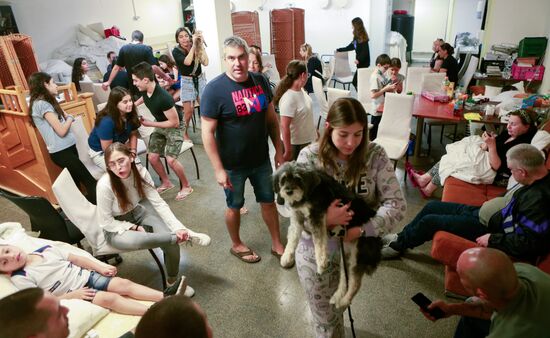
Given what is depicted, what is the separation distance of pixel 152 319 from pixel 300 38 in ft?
26.9

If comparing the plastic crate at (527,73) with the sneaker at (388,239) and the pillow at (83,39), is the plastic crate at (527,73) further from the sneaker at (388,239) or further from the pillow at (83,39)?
the pillow at (83,39)

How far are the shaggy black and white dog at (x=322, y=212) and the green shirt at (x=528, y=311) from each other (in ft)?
1.65

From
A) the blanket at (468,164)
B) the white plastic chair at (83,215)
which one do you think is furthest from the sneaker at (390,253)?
the white plastic chair at (83,215)

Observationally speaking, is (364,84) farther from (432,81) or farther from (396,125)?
(396,125)

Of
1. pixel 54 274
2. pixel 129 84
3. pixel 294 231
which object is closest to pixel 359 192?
pixel 294 231

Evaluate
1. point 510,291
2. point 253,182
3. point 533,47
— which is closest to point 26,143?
point 253,182

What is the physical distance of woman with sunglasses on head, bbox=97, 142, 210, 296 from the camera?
93.2 inches

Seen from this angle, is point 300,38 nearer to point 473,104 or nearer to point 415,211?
point 473,104

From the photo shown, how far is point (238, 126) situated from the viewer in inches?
93.6

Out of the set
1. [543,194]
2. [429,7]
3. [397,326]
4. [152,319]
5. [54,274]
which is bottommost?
[397,326]

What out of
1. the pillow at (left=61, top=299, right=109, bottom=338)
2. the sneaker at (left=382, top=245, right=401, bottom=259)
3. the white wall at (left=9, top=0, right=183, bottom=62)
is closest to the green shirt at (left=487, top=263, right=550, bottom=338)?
the sneaker at (left=382, top=245, right=401, bottom=259)

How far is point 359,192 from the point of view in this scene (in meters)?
1.49

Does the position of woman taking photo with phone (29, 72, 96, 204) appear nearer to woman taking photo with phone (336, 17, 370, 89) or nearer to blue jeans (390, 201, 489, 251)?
blue jeans (390, 201, 489, 251)

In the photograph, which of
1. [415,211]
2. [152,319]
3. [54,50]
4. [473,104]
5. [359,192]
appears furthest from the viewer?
[54,50]
